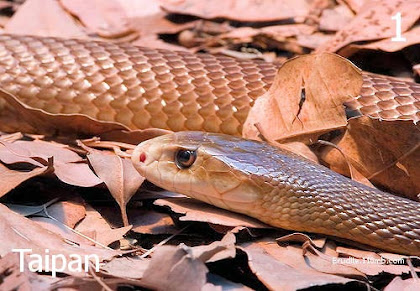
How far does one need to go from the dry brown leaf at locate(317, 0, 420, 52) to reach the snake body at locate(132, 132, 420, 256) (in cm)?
151

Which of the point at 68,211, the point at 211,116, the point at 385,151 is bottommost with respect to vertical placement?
Result: the point at 211,116

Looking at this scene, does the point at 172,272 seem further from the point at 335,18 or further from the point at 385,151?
the point at 335,18

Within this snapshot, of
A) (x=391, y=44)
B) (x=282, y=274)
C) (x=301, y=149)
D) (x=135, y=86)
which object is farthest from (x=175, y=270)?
(x=391, y=44)

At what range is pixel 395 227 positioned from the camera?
8.54 ft

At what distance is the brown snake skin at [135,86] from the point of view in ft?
12.0

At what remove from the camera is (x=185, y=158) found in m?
2.73

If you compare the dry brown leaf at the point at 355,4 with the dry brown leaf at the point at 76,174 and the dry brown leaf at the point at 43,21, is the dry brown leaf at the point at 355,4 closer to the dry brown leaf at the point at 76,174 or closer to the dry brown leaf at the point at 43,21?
the dry brown leaf at the point at 43,21

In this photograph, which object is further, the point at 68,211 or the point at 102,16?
the point at 102,16

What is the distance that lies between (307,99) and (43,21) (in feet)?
6.69

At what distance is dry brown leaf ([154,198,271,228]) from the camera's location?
2562 mm

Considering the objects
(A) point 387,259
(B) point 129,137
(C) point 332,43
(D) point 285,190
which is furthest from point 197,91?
(A) point 387,259

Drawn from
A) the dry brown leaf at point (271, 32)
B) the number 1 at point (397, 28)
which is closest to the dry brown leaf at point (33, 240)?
the number 1 at point (397, 28)

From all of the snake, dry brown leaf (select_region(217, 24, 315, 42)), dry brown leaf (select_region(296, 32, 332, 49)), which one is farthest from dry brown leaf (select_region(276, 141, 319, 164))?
dry brown leaf (select_region(217, 24, 315, 42))

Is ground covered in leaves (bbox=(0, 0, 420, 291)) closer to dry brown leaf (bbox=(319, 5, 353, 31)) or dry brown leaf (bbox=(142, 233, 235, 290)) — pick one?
dry brown leaf (bbox=(142, 233, 235, 290))
